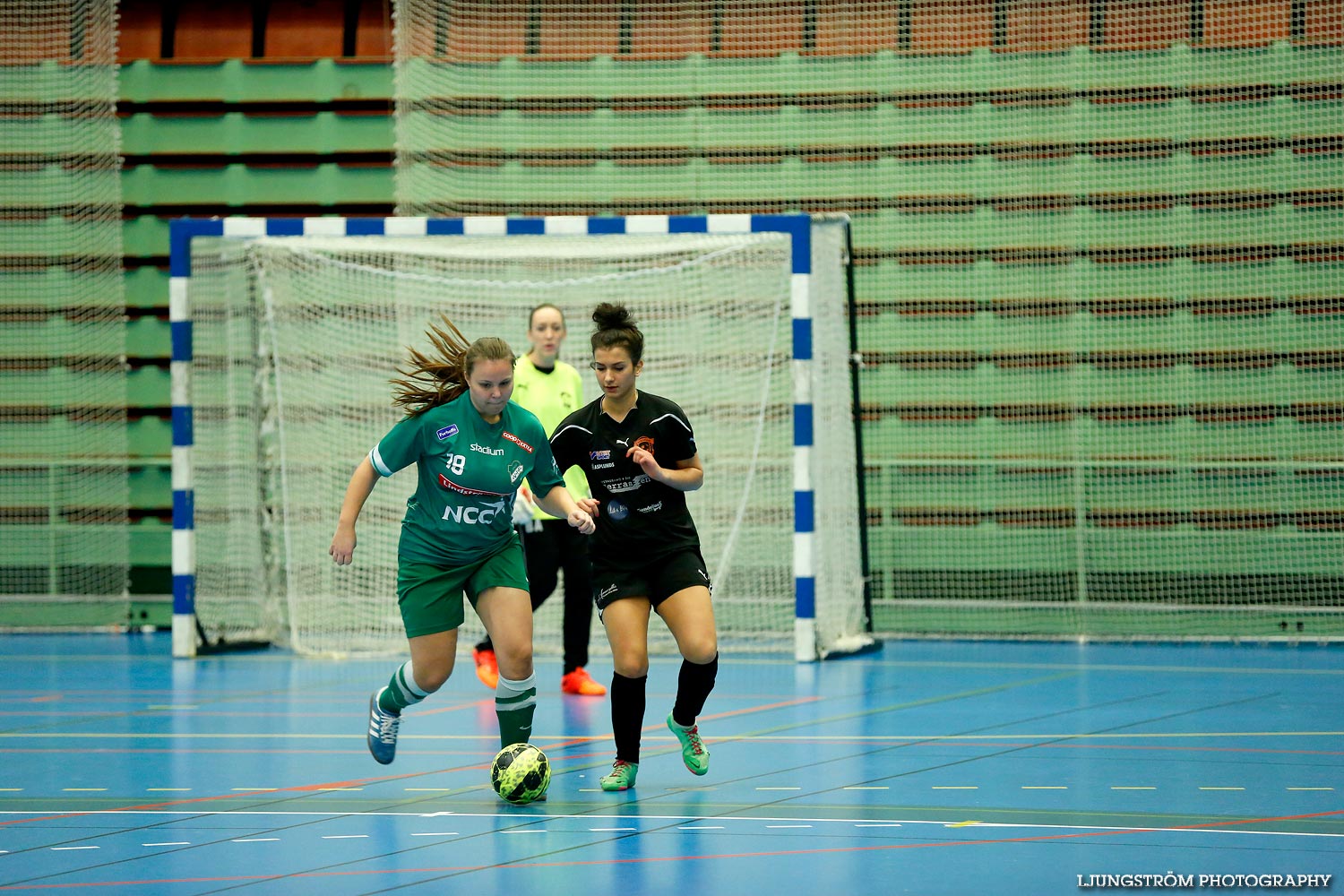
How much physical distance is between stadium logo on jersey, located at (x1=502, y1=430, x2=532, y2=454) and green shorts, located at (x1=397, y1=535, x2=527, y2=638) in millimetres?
431

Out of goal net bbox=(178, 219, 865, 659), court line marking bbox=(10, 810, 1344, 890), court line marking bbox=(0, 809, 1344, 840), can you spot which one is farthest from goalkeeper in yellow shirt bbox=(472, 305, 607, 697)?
court line marking bbox=(10, 810, 1344, 890)

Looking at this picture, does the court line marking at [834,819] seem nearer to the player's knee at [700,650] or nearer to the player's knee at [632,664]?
the player's knee at [632,664]

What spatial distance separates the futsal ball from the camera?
17.6 feet

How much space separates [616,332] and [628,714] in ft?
4.62

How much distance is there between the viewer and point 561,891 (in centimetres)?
412

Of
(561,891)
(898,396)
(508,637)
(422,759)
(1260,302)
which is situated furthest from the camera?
(898,396)

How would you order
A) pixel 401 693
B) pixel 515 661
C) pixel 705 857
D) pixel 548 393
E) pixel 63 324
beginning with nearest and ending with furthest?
pixel 705 857 → pixel 515 661 → pixel 401 693 → pixel 548 393 → pixel 63 324

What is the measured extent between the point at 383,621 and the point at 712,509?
98.4 inches

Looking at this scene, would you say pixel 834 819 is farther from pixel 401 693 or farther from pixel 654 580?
pixel 401 693

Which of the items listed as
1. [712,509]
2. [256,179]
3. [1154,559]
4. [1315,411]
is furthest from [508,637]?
[256,179]

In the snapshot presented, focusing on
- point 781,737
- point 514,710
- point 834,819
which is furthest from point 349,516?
point 781,737

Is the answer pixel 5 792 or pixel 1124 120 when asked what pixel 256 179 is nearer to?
pixel 1124 120

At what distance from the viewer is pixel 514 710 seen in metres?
5.70

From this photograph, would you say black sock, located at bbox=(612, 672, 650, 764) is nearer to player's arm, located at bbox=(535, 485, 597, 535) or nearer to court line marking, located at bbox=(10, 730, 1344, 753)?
player's arm, located at bbox=(535, 485, 597, 535)
